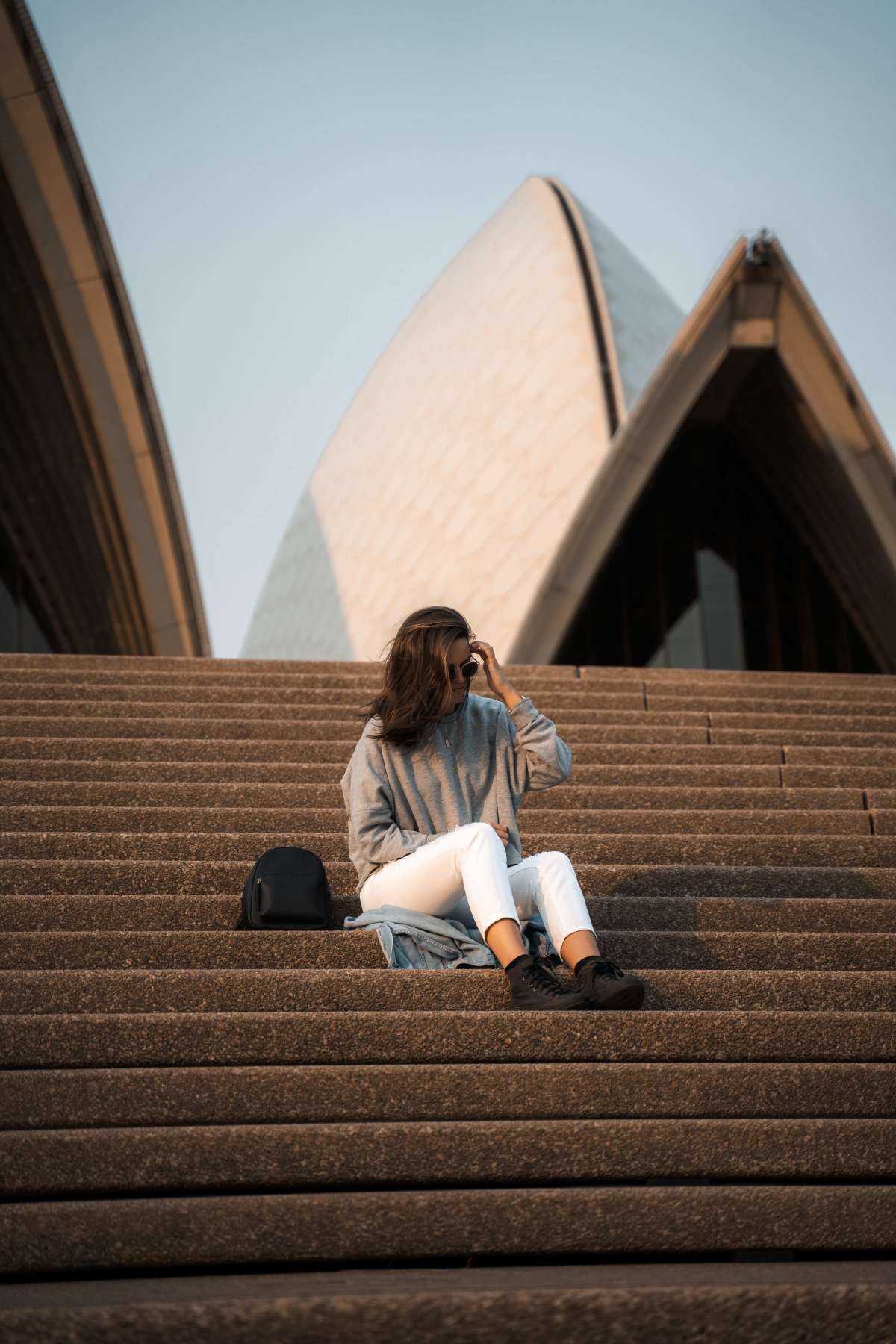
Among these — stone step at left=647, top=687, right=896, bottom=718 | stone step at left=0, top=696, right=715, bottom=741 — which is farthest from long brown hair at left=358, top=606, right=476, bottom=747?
stone step at left=647, top=687, right=896, bottom=718

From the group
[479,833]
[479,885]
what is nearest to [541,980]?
[479,885]

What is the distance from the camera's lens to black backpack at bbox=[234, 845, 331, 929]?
133 inches

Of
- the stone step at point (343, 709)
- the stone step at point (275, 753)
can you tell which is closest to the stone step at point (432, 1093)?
the stone step at point (275, 753)

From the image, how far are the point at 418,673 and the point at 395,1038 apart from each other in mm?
1058

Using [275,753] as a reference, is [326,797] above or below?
below

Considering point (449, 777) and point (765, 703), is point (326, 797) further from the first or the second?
Answer: point (765, 703)

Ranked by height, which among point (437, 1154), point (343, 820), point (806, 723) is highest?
point (806, 723)

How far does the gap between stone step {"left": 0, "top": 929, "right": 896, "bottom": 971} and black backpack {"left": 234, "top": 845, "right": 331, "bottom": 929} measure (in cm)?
4

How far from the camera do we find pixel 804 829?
15.9 feet

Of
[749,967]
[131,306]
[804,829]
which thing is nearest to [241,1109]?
[749,967]

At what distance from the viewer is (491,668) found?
12.5 ft

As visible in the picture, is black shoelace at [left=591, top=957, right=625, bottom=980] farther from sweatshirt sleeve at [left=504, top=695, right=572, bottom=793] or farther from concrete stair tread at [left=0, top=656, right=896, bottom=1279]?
sweatshirt sleeve at [left=504, top=695, right=572, bottom=793]

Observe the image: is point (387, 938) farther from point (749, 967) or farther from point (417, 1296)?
point (417, 1296)

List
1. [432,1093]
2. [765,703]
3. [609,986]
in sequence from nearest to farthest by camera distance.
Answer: [432,1093], [609,986], [765,703]
